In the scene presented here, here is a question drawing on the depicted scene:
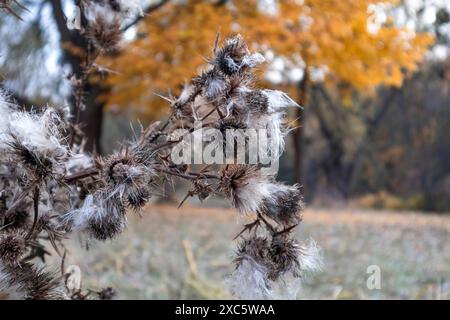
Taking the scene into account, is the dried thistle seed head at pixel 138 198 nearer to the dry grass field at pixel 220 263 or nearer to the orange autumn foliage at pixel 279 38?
the dry grass field at pixel 220 263

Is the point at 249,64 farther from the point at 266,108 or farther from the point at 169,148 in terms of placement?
the point at 169,148

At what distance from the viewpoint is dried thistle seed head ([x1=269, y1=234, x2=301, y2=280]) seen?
1.07 m

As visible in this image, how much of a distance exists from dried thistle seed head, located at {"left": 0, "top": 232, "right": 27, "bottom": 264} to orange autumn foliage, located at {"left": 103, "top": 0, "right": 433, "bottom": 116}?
4.35 m

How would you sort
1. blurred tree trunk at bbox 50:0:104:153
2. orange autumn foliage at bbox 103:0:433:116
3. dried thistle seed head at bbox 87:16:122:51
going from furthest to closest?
1. orange autumn foliage at bbox 103:0:433:116
2. blurred tree trunk at bbox 50:0:104:153
3. dried thistle seed head at bbox 87:16:122:51

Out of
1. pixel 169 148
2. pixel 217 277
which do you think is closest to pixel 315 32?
pixel 217 277

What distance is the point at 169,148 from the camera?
125 centimetres

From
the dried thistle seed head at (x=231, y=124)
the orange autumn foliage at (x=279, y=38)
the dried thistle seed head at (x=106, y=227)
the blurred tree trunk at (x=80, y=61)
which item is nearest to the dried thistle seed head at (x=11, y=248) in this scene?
the dried thistle seed head at (x=106, y=227)

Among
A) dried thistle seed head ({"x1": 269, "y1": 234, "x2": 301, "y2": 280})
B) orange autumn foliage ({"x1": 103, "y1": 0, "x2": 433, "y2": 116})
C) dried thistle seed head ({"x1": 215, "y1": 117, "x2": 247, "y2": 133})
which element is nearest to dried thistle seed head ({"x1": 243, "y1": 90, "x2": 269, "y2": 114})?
dried thistle seed head ({"x1": 215, "y1": 117, "x2": 247, "y2": 133})

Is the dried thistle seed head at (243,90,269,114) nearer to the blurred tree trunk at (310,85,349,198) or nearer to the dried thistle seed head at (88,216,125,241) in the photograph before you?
the dried thistle seed head at (88,216,125,241)

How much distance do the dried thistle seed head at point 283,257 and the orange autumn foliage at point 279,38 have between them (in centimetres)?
434

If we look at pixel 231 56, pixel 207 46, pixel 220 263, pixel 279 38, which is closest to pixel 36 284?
pixel 231 56

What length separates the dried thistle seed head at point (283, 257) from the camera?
1.07m

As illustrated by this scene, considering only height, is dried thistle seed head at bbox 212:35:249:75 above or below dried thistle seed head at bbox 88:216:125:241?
above
